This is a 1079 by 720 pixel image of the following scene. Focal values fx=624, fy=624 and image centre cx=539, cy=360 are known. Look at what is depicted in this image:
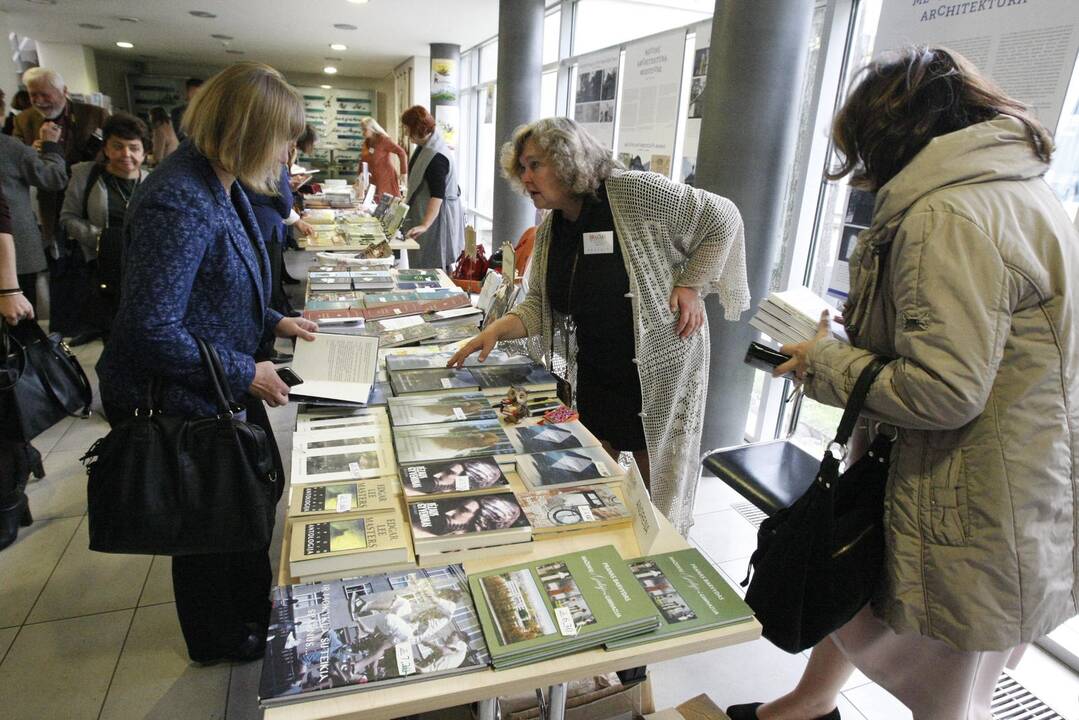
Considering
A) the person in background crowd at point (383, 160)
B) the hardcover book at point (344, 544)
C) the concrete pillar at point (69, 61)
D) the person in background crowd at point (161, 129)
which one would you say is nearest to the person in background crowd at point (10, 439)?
the hardcover book at point (344, 544)

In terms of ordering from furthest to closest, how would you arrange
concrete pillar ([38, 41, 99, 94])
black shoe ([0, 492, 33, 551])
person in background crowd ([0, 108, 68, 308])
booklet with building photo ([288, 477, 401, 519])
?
concrete pillar ([38, 41, 99, 94]) < person in background crowd ([0, 108, 68, 308]) < black shoe ([0, 492, 33, 551]) < booklet with building photo ([288, 477, 401, 519])

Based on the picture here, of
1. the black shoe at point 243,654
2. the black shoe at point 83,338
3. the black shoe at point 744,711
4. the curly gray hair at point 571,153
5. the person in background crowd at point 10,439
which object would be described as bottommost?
the black shoe at point 243,654

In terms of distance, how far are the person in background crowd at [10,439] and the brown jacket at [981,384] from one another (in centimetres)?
252

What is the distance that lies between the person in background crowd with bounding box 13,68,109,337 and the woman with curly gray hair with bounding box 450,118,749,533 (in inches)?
138

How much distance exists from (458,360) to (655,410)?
2.01 feet

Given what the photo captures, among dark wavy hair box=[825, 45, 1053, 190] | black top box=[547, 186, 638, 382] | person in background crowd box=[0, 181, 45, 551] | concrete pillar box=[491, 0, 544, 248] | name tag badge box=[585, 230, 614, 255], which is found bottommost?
person in background crowd box=[0, 181, 45, 551]

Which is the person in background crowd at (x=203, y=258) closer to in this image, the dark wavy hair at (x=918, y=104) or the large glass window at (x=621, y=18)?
the dark wavy hair at (x=918, y=104)

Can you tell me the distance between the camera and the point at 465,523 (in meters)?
1.10

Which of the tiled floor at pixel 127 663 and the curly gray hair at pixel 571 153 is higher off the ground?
the curly gray hair at pixel 571 153

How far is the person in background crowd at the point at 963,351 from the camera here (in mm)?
948

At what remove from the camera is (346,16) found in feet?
24.5

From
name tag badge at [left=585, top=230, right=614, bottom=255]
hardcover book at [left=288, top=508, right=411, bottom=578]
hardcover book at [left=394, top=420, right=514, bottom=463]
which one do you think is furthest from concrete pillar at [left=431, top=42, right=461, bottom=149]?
hardcover book at [left=288, top=508, right=411, bottom=578]

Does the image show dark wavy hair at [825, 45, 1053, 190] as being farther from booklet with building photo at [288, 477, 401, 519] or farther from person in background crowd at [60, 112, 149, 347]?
person in background crowd at [60, 112, 149, 347]

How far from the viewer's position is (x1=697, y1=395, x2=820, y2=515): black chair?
6.12ft
